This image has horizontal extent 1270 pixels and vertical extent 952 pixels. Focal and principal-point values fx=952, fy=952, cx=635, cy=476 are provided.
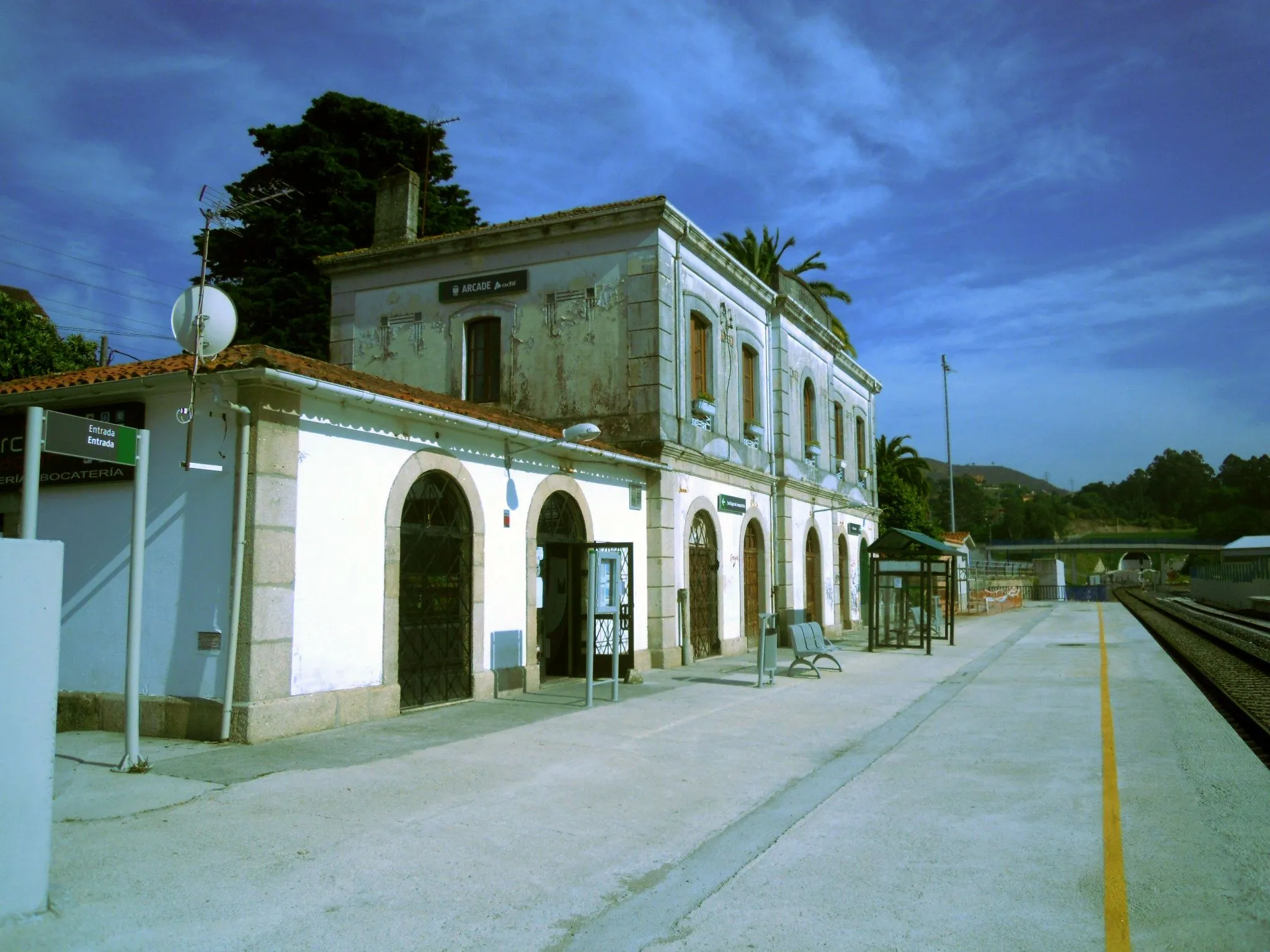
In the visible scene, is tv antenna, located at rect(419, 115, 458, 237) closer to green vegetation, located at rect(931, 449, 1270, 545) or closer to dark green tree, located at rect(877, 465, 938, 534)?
dark green tree, located at rect(877, 465, 938, 534)

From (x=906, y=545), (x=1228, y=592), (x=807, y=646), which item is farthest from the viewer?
(x=1228, y=592)

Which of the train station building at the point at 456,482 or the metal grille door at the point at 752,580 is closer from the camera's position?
the train station building at the point at 456,482

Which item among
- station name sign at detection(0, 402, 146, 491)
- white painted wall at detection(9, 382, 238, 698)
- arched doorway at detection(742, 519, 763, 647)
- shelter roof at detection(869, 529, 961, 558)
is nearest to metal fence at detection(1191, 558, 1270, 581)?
shelter roof at detection(869, 529, 961, 558)

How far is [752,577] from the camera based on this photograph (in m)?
21.5

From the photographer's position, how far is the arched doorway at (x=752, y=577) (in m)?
20.9

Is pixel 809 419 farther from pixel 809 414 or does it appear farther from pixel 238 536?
pixel 238 536

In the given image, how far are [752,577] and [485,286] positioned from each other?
880 cm

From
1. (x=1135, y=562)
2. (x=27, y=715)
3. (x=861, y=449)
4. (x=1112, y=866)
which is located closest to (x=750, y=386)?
(x=861, y=449)

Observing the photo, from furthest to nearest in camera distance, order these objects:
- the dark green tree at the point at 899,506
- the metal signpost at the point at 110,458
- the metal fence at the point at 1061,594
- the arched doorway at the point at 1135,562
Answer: the arched doorway at the point at 1135,562 < the metal fence at the point at 1061,594 < the dark green tree at the point at 899,506 < the metal signpost at the point at 110,458

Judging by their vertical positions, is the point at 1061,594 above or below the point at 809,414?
below

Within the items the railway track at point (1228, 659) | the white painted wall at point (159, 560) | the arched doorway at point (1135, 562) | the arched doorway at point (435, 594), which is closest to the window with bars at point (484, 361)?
the arched doorway at point (435, 594)

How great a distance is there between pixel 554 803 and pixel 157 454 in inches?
225

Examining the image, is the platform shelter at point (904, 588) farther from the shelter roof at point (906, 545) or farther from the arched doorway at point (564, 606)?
the arched doorway at point (564, 606)

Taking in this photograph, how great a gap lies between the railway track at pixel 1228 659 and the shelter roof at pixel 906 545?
5.11 meters
